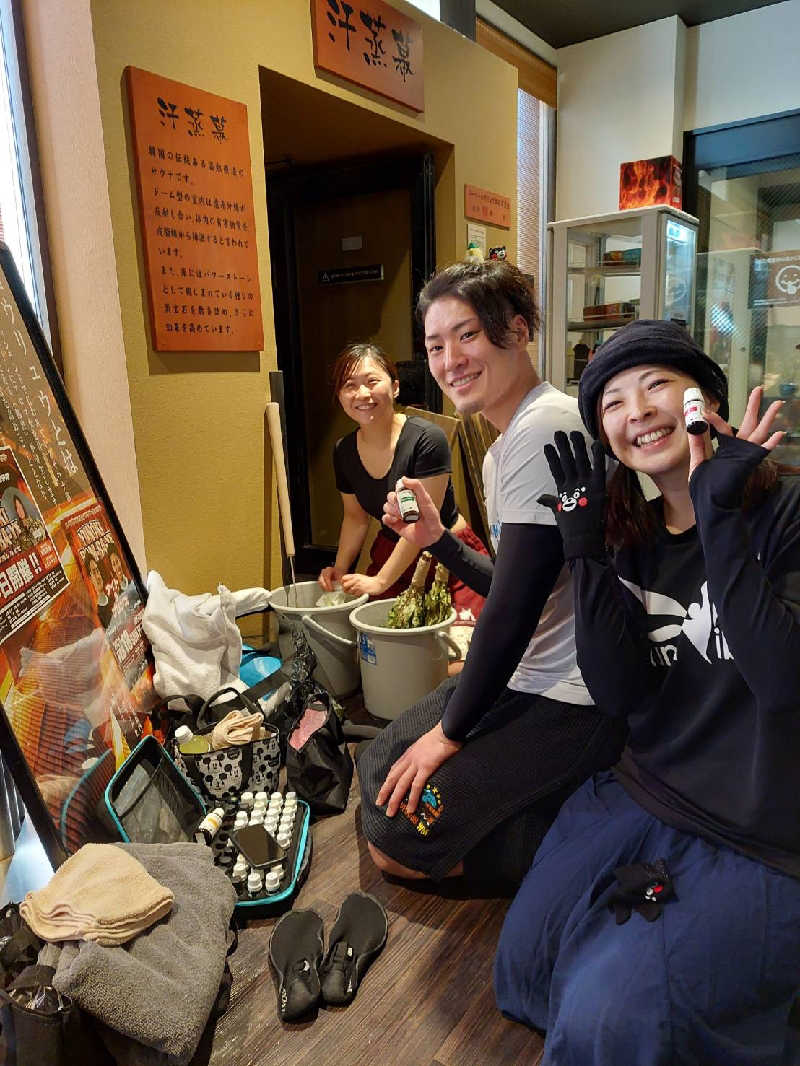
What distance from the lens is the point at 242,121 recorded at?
233cm

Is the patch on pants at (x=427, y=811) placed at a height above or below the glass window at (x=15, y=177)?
below

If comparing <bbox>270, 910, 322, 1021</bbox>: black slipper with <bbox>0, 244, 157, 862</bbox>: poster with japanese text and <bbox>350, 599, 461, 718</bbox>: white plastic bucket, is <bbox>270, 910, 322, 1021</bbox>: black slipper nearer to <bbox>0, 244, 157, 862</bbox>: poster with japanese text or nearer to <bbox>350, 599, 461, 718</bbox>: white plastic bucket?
<bbox>0, 244, 157, 862</bbox>: poster with japanese text

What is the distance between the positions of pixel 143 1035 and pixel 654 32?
18.4ft

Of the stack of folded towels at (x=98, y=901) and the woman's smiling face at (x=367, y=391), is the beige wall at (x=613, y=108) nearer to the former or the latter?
the woman's smiling face at (x=367, y=391)

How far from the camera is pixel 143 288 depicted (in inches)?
84.0

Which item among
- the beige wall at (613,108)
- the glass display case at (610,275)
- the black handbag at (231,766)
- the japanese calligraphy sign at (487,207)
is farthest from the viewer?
the beige wall at (613,108)

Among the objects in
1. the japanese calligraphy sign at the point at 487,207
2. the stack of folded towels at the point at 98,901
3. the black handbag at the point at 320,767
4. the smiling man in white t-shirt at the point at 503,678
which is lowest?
the black handbag at the point at 320,767

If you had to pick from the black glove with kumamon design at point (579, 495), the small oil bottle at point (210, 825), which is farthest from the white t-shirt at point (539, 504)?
the small oil bottle at point (210, 825)

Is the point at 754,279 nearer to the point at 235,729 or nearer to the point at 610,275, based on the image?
the point at 610,275

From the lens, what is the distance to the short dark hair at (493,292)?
61.3 inches

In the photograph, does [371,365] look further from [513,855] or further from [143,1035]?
[143,1035]

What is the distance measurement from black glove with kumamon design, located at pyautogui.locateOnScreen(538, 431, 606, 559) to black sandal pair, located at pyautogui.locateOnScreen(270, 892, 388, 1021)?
2.90ft

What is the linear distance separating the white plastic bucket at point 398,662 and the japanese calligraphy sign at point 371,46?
1.97m

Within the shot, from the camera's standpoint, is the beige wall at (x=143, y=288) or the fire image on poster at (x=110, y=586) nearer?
the fire image on poster at (x=110, y=586)
